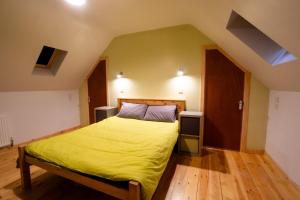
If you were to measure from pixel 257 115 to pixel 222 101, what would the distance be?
0.59 m

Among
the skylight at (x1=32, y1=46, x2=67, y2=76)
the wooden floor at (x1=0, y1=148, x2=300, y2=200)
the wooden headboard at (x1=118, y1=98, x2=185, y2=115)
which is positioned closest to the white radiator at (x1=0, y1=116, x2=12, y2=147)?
the wooden floor at (x1=0, y1=148, x2=300, y2=200)

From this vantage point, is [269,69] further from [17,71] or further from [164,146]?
[17,71]

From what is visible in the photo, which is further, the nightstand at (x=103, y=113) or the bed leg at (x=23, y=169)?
the nightstand at (x=103, y=113)

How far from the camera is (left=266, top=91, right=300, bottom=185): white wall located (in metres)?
1.71

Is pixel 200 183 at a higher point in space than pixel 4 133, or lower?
lower

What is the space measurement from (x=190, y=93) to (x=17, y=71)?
10.2 feet

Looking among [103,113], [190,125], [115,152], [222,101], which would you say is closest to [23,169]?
[115,152]

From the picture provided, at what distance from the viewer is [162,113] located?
284 cm

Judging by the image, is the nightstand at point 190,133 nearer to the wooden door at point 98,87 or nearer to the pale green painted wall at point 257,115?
the pale green painted wall at point 257,115

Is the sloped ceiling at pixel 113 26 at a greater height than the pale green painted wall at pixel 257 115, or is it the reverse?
the sloped ceiling at pixel 113 26

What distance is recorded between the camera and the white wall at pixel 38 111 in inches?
109

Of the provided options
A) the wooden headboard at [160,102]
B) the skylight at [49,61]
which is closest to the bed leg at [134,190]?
the wooden headboard at [160,102]

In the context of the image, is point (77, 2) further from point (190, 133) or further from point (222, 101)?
point (222, 101)

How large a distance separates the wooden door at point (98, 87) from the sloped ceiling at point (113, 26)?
0.52m
